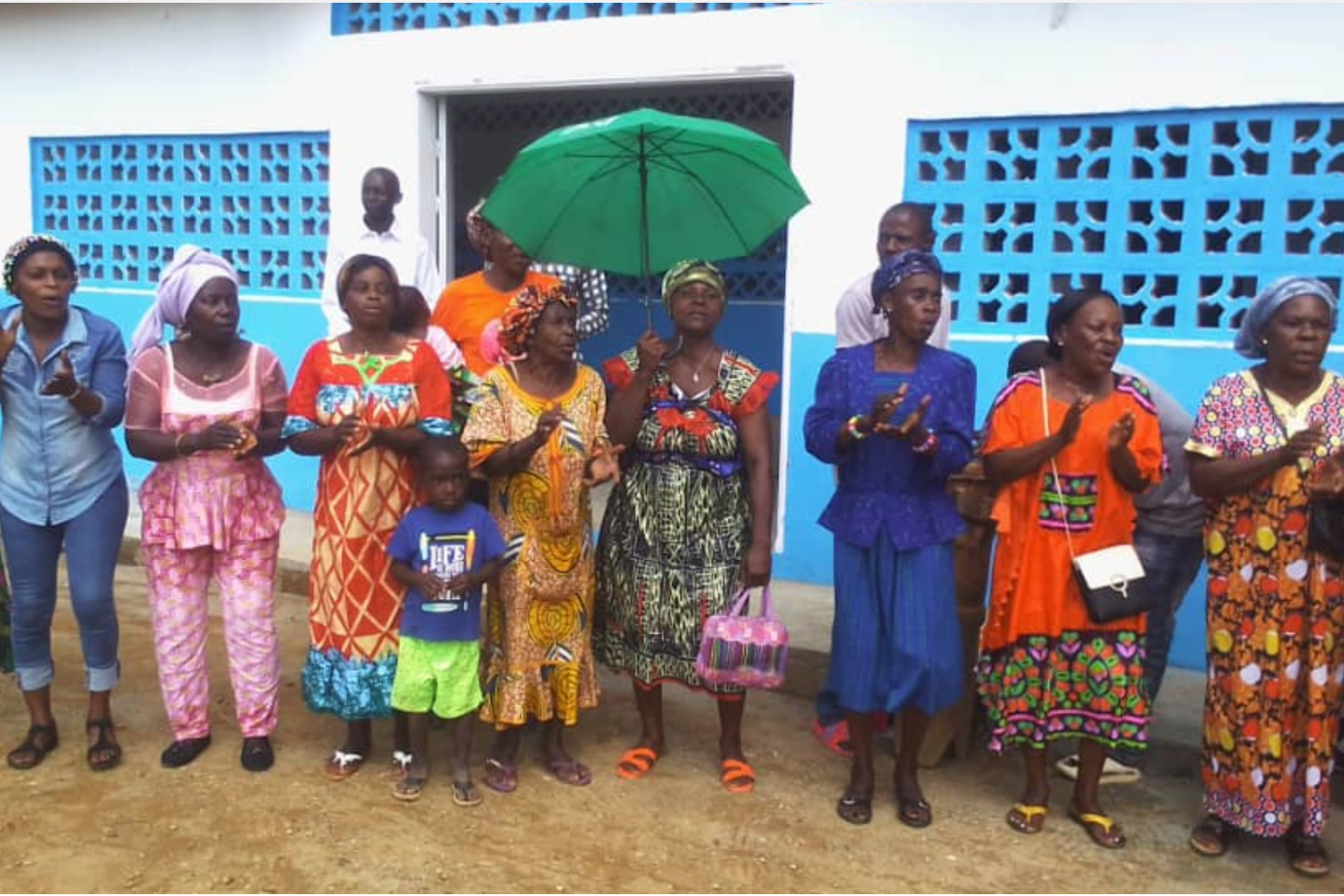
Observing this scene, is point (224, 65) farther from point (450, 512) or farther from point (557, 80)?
point (450, 512)

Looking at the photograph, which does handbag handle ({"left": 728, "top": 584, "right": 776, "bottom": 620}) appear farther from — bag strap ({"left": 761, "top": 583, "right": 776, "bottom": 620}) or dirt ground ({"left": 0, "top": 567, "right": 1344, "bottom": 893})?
dirt ground ({"left": 0, "top": 567, "right": 1344, "bottom": 893})

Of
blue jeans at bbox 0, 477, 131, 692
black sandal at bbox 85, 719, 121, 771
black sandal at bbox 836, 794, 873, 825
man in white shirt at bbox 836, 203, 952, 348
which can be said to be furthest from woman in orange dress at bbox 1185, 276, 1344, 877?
black sandal at bbox 85, 719, 121, 771

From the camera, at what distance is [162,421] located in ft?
12.1

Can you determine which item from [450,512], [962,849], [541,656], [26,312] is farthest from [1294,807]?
[26,312]

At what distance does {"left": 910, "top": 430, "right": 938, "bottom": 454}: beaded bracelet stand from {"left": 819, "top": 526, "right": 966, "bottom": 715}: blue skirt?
291mm

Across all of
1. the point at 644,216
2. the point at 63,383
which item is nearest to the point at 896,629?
the point at 644,216

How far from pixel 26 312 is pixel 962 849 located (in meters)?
3.37

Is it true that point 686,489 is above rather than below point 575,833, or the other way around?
above

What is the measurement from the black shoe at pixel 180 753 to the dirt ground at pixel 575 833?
4cm

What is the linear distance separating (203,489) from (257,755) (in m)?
0.95

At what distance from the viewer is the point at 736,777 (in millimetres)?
3951

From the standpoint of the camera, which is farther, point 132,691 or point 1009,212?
point 1009,212

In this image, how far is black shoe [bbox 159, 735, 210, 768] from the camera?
4004 mm

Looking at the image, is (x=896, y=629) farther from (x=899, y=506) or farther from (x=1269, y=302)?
(x=1269, y=302)
